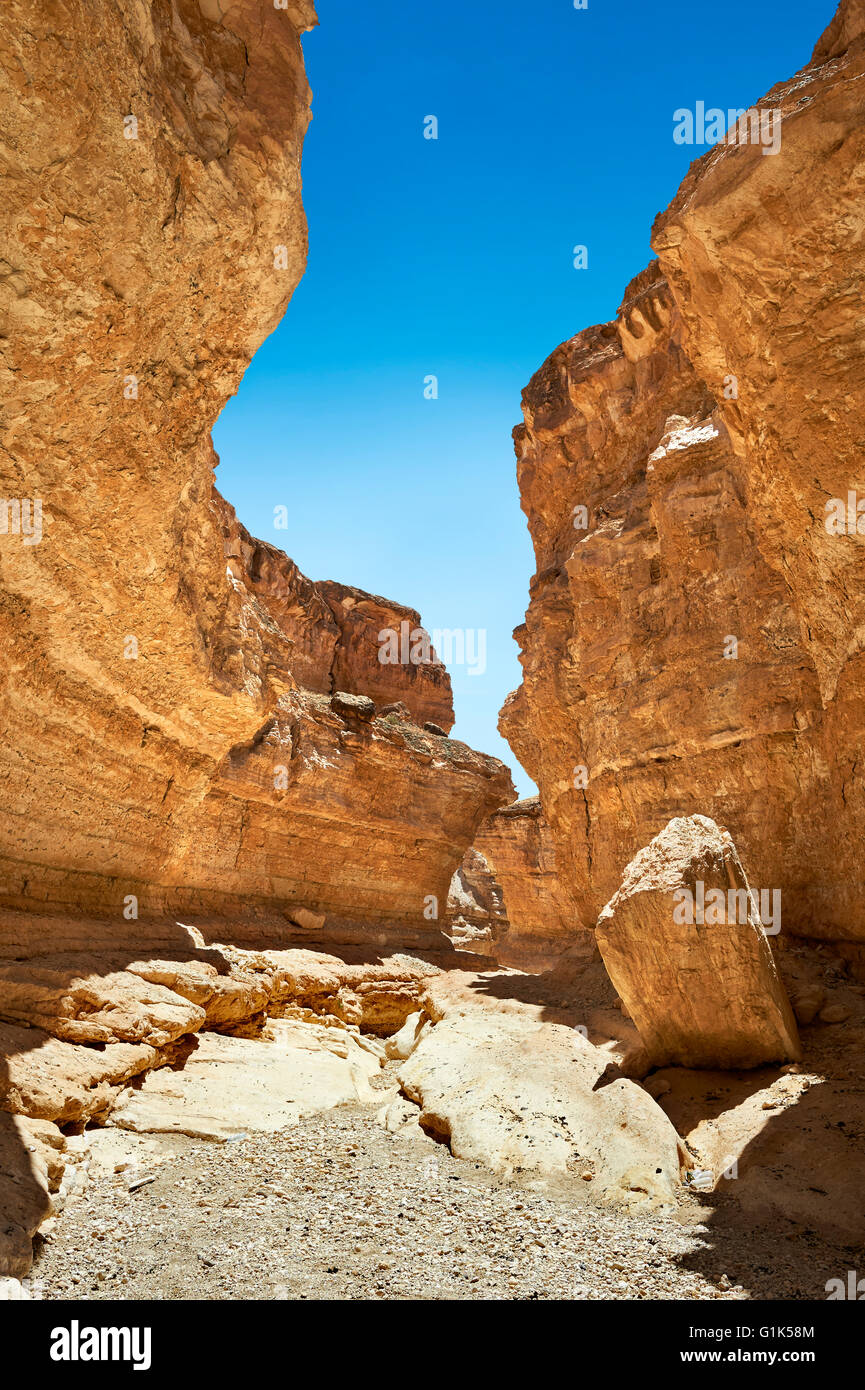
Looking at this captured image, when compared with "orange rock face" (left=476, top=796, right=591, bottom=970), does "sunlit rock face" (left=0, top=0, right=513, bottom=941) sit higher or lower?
higher

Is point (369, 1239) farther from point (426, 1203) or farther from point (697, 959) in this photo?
point (697, 959)

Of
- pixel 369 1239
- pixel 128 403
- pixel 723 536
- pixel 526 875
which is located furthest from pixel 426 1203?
pixel 526 875

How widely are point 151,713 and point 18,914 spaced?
2.35m

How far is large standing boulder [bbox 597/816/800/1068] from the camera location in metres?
6.62

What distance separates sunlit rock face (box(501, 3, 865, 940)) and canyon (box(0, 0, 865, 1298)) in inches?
1.7

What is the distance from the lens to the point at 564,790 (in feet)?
49.1

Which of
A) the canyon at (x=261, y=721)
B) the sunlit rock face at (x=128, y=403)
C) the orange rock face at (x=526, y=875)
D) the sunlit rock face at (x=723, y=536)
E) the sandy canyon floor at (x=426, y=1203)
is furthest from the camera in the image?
the orange rock face at (x=526, y=875)

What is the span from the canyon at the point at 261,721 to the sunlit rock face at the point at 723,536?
4cm

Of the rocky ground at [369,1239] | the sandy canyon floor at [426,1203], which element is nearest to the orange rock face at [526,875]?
the sandy canyon floor at [426,1203]

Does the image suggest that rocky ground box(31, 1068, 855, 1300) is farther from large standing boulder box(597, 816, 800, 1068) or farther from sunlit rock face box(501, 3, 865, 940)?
sunlit rock face box(501, 3, 865, 940)

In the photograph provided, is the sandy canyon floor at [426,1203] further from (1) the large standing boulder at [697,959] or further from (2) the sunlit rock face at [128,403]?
(2) the sunlit rock face at [128,403]

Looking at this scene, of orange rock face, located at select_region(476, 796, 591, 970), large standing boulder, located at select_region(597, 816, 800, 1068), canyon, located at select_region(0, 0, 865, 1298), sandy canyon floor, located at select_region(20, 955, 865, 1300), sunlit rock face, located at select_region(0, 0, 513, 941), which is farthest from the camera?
orange rock face, located at select_region(476, 796, 591, 970)

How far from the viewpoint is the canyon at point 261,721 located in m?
4.21

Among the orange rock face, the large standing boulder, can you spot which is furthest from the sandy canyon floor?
the orange rock face
